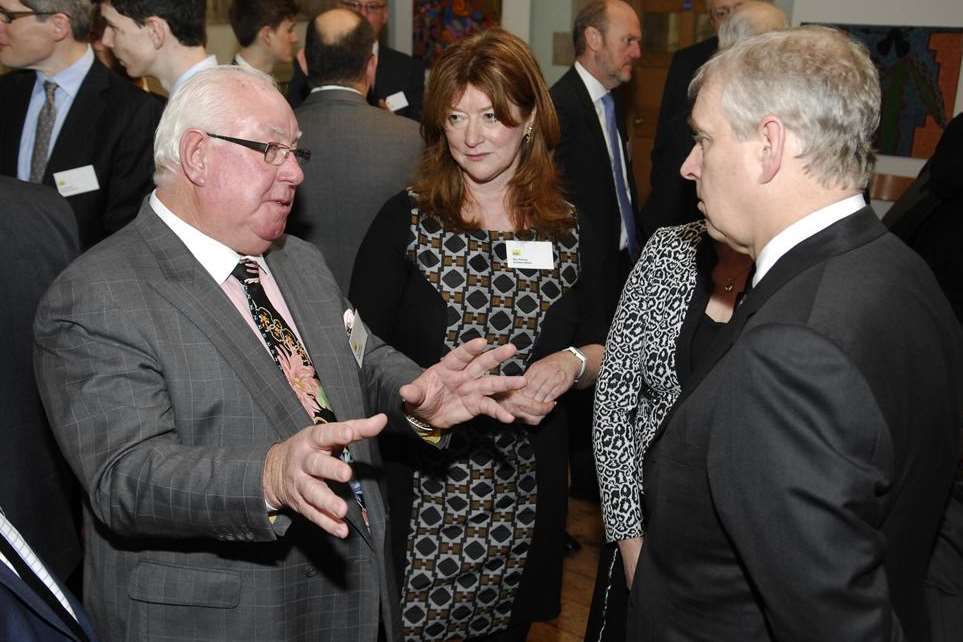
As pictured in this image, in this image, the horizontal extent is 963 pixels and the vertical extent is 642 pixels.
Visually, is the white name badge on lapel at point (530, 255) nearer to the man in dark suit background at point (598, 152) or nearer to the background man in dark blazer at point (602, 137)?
the man in dark suit background at point (598, 152)

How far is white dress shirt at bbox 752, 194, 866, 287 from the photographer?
53.8 inches

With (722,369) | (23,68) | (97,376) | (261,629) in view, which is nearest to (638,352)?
(722,369)

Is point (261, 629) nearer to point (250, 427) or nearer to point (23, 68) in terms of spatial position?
point (250, 427)

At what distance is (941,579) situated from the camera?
163 cm

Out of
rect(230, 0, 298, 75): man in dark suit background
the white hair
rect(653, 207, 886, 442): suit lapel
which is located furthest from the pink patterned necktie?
rect(230, 0, 298, 75): man in dark suit background

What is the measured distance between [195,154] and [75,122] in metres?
2.07

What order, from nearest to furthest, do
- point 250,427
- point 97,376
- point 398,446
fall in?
point 97,376
point 250,427
point 398,446

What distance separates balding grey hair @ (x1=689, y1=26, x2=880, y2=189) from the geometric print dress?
1.06 m

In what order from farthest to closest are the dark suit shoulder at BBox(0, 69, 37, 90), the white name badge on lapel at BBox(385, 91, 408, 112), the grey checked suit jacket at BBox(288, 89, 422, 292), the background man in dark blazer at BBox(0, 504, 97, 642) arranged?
the white name badge on lapel at BBox(385, 91, 408, 112) < the dark suit shoulder at BBox(0, 69, 37, 90) < the grey checked suit jacket at BBox(288, 89, 422, 292) < the background man in dark blazer at BBox(0, 504, 97, 642)

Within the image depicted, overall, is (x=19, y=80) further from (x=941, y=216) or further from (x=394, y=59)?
(x=941, y=216)

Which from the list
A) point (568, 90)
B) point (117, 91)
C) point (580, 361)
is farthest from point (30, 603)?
point (568, 90)

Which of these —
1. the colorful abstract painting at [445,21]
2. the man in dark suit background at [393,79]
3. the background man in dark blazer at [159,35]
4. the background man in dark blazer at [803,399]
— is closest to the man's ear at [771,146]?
the background man in dark blazer at [803,399]

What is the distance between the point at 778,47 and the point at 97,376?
1240 millimetres

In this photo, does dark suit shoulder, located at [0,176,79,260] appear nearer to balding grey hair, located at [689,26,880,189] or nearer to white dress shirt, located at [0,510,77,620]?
white dress shirt, located at [0,510,77,620]
